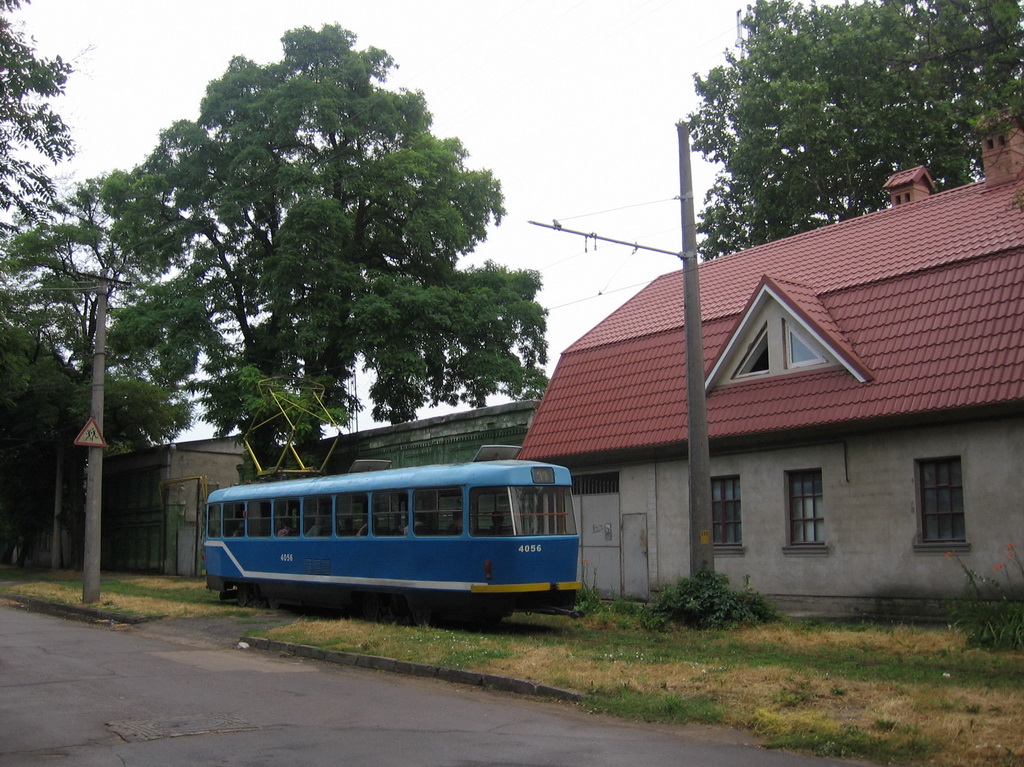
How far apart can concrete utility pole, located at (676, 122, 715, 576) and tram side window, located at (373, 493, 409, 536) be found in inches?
194

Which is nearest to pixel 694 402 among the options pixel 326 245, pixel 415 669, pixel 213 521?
pixel 415 669

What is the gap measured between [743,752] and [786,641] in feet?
20.9

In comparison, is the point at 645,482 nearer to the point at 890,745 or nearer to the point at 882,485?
the point at 882,485

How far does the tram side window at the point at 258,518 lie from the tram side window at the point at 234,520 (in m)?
0.31

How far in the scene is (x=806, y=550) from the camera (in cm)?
1706

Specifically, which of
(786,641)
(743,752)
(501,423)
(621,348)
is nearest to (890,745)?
(743,752)

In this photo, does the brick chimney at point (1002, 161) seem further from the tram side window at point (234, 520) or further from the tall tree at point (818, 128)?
the tram side window at point (234, 520)

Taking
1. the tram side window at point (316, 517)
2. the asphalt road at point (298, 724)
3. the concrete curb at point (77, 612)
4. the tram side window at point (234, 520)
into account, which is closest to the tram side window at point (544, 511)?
the asphalt road at point (298, 724)

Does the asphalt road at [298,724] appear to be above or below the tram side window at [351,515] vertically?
below

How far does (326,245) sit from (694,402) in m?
16.8

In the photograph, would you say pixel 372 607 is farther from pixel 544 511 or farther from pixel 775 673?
pixel 775 673

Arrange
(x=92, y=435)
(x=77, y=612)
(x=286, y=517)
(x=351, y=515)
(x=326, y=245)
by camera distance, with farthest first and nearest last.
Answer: (x=326, y=245) → (x=92, y=435) → (x=77, y=612) → (x=286, y=517) → (x=351, y=515)

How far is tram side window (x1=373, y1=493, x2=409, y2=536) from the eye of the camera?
56.5 feet

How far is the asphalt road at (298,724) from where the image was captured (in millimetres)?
7527
